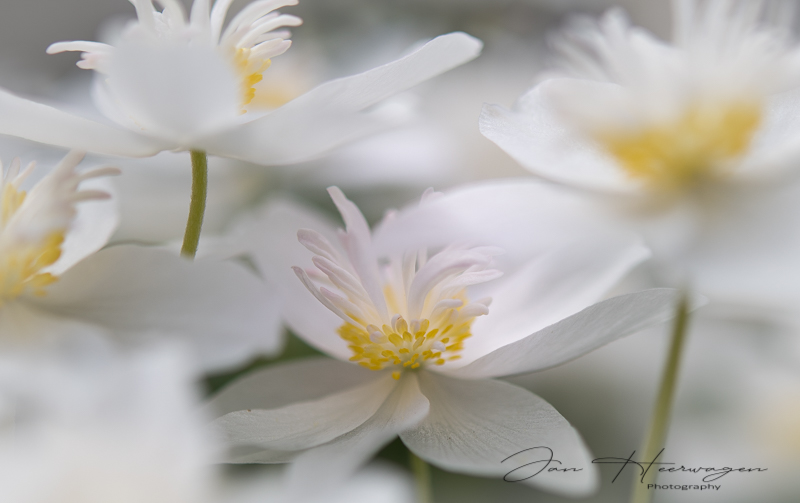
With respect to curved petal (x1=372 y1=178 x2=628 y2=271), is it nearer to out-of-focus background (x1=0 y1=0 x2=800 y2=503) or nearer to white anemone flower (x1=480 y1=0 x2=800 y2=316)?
white anemone flower (x1=480 y1=0 x2=800 y2=316)

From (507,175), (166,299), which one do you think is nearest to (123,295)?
(166,299)

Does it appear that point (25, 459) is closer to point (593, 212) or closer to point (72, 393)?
point (72, 393)

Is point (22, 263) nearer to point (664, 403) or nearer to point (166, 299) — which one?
point (166, 299)

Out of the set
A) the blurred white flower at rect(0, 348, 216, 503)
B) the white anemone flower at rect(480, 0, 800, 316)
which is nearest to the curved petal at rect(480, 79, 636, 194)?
the white anemone flower at rect(480, 0, 800, 316)

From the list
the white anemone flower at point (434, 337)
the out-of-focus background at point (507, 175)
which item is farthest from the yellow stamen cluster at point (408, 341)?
the out-of-focus background at point (507, 175)

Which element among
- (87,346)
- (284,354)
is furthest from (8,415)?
(284,354)

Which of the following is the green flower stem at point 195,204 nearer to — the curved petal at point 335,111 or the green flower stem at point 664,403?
the curved petal at point 335,111
